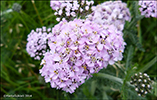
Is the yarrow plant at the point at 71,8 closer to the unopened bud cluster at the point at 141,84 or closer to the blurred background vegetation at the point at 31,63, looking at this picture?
the blurred background vegetation at the point at 31,63

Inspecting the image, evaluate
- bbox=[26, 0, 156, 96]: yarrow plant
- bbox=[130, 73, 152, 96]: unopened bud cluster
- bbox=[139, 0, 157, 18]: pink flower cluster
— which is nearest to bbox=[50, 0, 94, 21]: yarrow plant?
bbox=[26, 0, 156, 96]: yarrow plant

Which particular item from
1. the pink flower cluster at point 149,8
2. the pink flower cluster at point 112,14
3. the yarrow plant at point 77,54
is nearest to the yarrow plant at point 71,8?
the yarrow plant at point 77,54

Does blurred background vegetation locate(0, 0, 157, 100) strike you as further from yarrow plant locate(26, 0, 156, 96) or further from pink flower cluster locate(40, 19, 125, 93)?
pink flower cluster locate(40, 19, 125, 93)

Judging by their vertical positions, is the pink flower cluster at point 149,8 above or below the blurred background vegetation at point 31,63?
above

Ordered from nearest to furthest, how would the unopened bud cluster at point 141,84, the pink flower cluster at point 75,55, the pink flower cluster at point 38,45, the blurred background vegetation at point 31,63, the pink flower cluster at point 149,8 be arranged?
the pink flower cluster at point 75,55
the unopened bud cluster at point 141,84
the pink flower cluster at point 38,45
the pink flower cluster at point 149,8
the blurred background vegetation at point 31,63

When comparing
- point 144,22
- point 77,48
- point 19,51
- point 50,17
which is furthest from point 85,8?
point 144,22

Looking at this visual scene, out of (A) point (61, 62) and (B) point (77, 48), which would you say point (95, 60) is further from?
(A) point (61, 62)

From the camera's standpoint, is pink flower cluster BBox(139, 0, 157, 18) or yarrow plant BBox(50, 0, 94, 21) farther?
pink flower cluster BBox(139, 0, 157, 18)
